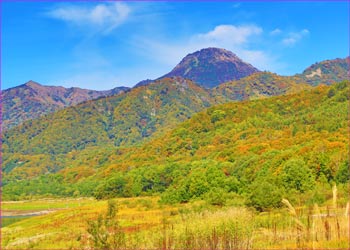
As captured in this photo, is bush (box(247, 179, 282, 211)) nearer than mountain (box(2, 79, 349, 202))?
Yes

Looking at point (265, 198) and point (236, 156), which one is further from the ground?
point (236, 156)

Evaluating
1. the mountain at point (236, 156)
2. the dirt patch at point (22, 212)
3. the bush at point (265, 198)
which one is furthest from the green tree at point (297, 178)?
the dirt patch at point (22, 212)

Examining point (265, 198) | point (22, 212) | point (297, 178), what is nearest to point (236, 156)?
point (297, 178)

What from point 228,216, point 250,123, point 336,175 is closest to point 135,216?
point 336,175

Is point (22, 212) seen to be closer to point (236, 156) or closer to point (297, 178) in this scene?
point (236, 156)

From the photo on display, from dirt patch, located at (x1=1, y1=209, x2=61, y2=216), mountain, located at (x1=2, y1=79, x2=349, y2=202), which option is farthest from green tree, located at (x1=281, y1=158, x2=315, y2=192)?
dirt patch, located at (x1=1, y1=209, x2=61, y2=216)

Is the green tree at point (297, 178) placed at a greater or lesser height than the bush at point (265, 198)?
greater

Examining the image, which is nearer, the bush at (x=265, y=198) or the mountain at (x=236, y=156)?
the bush at (x=265, y=198)

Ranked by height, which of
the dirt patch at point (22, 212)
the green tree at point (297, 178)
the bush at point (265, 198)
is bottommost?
the dirt patch at point (22, 212)

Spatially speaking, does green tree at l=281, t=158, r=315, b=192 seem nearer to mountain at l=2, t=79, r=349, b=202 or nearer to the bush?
mountain at l=2, t=79, r=349, b=202

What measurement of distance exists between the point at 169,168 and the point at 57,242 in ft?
182

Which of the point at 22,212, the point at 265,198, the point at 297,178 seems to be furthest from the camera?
the point at 22,212

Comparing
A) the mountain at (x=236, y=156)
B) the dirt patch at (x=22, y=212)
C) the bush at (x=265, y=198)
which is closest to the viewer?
the bush at (x=265, y=198)

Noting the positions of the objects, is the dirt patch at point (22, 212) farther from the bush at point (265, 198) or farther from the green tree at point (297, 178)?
the bush at point (265, 198)
